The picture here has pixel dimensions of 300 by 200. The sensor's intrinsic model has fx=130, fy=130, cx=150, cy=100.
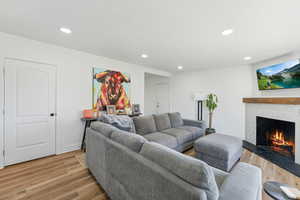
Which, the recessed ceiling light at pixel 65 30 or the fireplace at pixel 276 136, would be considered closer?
the recessed ceiling light at pixel 65 30

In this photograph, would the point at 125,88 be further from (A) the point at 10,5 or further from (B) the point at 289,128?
(B) the point at 289,128

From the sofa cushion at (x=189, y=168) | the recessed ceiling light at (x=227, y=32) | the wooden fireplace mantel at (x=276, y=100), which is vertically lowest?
the sofa cushion at (x=189, y=168)

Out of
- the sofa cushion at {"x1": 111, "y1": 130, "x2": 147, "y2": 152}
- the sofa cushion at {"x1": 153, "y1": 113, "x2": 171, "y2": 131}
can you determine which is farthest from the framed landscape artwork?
the sofa cushion at {"x1": 111, "y1": 130, "x2": 147, "y2": 152}

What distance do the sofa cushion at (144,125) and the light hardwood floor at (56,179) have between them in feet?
4.08

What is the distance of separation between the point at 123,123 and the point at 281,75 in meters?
3.82

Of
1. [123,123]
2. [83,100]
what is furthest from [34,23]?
[123,123]

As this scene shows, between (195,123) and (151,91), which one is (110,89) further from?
(151,91)

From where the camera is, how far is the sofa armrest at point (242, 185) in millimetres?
925

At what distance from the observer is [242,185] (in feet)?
3.37

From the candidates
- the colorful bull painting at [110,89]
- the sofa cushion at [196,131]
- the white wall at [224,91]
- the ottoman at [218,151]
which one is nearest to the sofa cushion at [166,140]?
the ottoman at [218,151]

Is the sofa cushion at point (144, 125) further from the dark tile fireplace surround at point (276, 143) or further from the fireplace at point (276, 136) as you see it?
the fireplace at point (276, 136)

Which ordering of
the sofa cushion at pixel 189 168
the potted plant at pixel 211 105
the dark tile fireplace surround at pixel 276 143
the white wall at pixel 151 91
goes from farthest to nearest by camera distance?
1. the white wall at pixel 151 91
2. the potted plant at pixel 211 105
3. the dark tile fireplace surround at pixel 276 143
4. the sofa cushion at pixel 189 168

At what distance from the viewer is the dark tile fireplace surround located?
267 cm

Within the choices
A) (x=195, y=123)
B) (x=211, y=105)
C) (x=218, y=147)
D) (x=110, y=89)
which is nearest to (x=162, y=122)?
(x=195, y=123)
